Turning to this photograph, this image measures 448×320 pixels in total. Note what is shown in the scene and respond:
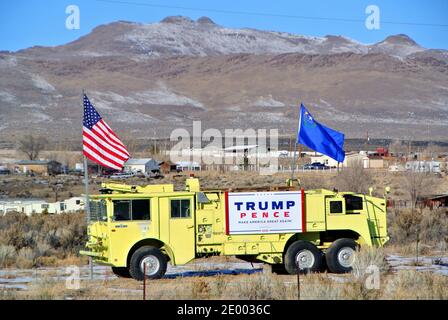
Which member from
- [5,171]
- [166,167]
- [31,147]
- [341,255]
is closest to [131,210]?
[341,255]

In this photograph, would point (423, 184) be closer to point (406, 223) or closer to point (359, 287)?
point (406, 223)

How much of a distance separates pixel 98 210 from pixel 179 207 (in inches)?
82.9

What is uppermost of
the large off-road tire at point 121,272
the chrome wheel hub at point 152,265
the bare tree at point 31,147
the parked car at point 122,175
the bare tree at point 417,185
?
the bare tree at point 31,147

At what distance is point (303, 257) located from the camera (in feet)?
84.0

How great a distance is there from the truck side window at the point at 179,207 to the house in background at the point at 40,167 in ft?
276

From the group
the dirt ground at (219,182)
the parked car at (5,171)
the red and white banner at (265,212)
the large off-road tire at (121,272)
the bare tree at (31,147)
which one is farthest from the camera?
the bare tree at (31,147)

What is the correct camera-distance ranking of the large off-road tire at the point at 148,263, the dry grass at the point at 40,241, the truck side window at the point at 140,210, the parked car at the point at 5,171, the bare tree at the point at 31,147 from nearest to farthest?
the large off-road tire at the point at 148,263, the truck side window at the point at 140,210, the dry grass at the point at 40,241, the parked car at the point at 5,171, the bare tree at the point at 31,147

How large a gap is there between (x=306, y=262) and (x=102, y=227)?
5.33m

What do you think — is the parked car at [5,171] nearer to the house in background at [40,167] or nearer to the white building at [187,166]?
the house in background at [40,167]

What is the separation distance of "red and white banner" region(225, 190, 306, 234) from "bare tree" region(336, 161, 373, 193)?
37963 mm

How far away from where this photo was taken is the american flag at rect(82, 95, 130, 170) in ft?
83.9

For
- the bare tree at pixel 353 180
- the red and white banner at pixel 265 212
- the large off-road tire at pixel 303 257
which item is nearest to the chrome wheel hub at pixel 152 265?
the red and white banner at pixel 265 212

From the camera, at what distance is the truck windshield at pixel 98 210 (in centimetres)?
2489
